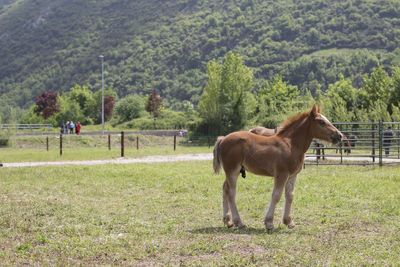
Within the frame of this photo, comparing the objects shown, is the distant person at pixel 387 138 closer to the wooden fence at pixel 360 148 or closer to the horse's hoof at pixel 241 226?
the wooden fence at pixel 360 148

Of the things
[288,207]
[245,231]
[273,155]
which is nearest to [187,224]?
[245,231]

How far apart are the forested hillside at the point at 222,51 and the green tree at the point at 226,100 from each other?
71183 mm

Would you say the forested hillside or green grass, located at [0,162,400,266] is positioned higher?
the forested hillside

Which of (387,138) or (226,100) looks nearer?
(387,138)

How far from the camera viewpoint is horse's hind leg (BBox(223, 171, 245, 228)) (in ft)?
25.9

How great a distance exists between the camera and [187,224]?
8.27 meters

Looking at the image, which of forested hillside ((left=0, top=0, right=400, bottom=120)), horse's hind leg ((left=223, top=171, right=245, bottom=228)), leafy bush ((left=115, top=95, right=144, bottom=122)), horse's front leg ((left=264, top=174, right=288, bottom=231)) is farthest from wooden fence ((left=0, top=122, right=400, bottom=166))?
forested hillside ((left=0, top=0, right=400, bottom=120))

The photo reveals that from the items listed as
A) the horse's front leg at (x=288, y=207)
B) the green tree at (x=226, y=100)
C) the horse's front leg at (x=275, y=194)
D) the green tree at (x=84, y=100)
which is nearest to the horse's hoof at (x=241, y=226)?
the horse's front leg at (x=275, y=194)

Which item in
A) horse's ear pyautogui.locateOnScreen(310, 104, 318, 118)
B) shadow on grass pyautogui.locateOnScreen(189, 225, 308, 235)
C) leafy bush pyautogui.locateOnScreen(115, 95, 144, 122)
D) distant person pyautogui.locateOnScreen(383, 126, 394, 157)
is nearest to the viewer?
shadow on grass pyautogui.locateOnScreen(189, 225, 308, 235)

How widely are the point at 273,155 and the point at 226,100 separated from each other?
45391 millimetres

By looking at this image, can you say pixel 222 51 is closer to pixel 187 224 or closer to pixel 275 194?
pixel 187 224

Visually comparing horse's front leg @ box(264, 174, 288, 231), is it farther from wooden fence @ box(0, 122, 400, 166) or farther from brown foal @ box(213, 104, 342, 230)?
wooden fence @ box(0, 122, 400, 166)

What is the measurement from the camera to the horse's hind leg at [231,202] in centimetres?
790

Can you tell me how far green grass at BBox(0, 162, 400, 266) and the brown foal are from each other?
18.3 inches
